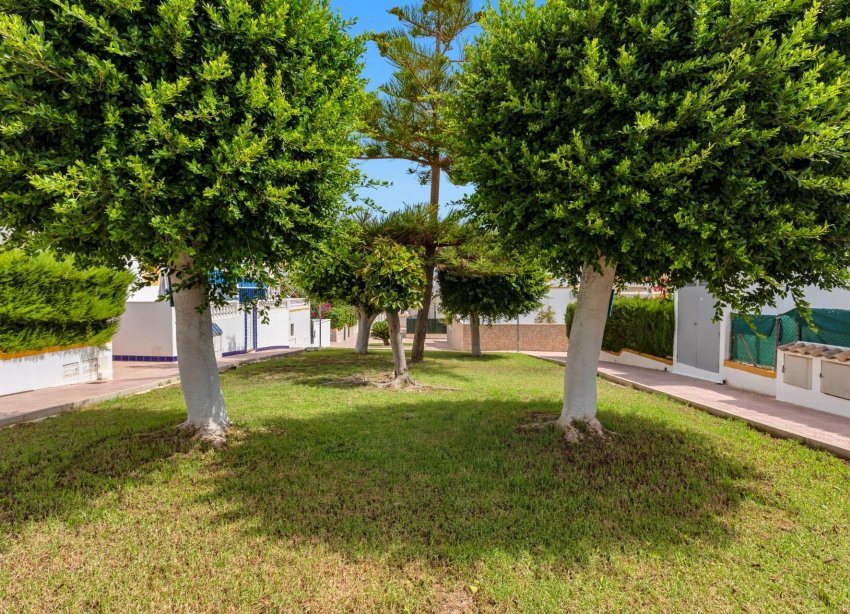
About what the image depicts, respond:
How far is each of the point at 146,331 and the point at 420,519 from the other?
62.3ft

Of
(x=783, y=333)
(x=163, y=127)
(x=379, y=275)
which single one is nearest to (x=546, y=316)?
(x=783, y=333)

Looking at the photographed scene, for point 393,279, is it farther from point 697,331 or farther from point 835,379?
point 697,331

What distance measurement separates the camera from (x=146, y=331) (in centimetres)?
2012

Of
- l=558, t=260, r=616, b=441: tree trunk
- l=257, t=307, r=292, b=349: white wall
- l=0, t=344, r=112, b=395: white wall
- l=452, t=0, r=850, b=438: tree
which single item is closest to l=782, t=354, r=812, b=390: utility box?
l=452, t=0, r=850, b=438: tree

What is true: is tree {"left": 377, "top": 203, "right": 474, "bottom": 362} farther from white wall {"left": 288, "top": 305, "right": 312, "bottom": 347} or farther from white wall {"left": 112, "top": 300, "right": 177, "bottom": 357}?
white wall {"left": 288, "top": 305, "right": 312, "bottom": 347}

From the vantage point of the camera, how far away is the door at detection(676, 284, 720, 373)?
1477 centimetres

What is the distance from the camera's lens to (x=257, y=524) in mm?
4699

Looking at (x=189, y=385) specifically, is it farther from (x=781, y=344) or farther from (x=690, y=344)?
(x=690, y=344)

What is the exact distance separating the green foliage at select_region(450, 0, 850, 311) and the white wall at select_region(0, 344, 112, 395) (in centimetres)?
1229

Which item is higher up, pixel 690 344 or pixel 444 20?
pixel 444 20

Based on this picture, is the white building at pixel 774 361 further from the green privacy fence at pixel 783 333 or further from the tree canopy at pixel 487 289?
the tree canopy at pixel 487 289

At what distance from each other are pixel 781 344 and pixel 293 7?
12.1 meters

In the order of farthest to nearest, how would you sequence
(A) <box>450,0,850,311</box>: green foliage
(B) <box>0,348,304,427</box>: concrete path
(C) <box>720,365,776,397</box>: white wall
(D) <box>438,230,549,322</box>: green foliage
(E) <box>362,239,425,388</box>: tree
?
(D) <box>438,230,549,322</box>: green foliage → (E) <box>362,239,425,388</box>: tree → (C) <box>720,365,776,397</box>: white wall → (B) <box>0,348,304,427</box>: concrete path → (A) <box>450,0,850,311</box>: green foliage

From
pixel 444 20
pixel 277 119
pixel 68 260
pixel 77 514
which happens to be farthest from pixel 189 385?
pixel 444 20
